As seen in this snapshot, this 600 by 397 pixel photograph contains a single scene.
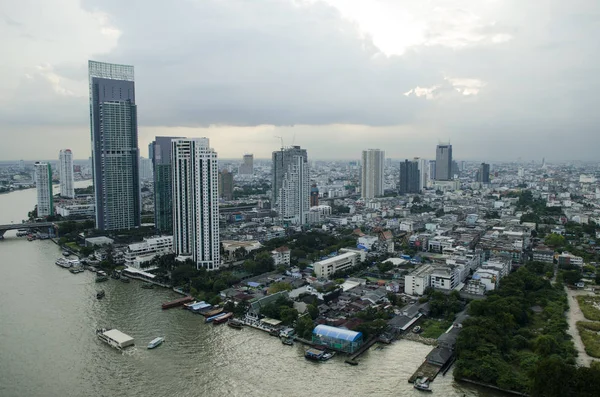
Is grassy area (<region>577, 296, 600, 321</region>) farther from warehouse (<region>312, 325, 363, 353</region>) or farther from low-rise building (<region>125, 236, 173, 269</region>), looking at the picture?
low-rise building (<region>125, 236, 173, 269</region>)

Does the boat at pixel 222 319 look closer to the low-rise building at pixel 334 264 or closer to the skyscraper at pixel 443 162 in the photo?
the low-rise building at pixel 334 264

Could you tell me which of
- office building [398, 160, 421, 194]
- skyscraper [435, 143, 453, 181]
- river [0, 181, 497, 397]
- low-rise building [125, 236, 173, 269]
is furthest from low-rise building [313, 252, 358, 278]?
skyscraper [435, 143, 453, 181]

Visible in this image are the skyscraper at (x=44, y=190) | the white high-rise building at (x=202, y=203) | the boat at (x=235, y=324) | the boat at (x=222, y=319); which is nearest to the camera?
the boat at (x=235, y=324)

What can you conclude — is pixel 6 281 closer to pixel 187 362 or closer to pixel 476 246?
→ pixel 187 362

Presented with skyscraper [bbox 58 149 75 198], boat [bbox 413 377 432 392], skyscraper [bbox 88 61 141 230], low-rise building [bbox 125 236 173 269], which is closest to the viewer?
boat [bbox 413 377 432 392]

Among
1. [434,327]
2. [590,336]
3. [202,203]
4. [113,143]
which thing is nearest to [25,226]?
[113,143]

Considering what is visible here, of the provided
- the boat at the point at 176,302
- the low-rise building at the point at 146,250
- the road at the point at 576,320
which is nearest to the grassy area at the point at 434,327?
the road at the point at 576,320
